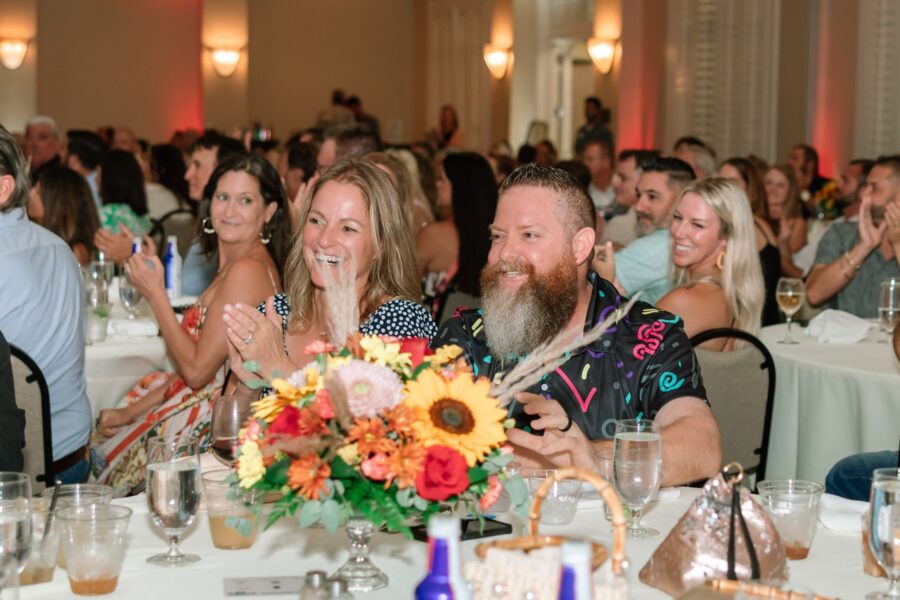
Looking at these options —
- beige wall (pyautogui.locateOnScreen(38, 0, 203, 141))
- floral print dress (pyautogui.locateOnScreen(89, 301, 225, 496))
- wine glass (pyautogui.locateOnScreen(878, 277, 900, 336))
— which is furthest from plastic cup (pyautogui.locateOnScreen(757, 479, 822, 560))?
beige wall (pyautogui.locateOnScreen(38, 0, 203, 141))

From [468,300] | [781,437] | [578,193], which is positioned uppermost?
[578,193]

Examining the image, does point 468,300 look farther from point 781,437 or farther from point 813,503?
point 813,503

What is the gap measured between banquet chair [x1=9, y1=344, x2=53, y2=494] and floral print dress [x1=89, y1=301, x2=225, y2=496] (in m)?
0.26

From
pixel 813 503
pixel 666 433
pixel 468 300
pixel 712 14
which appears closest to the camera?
pixel 813 503

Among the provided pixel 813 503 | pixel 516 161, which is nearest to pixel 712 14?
pixel 516 161

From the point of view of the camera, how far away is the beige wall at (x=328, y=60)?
18609 millimetres

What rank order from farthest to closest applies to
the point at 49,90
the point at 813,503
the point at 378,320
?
the point at 49,90, the point at 378,320, the point at 813,503

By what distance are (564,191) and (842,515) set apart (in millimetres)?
979

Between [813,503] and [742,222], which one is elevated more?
[742,222]

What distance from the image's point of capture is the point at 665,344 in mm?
2865

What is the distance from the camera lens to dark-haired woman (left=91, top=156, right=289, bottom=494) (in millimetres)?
3910

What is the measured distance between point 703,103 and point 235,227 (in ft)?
27.7

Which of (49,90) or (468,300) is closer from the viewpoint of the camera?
(468,300)

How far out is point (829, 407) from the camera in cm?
422
